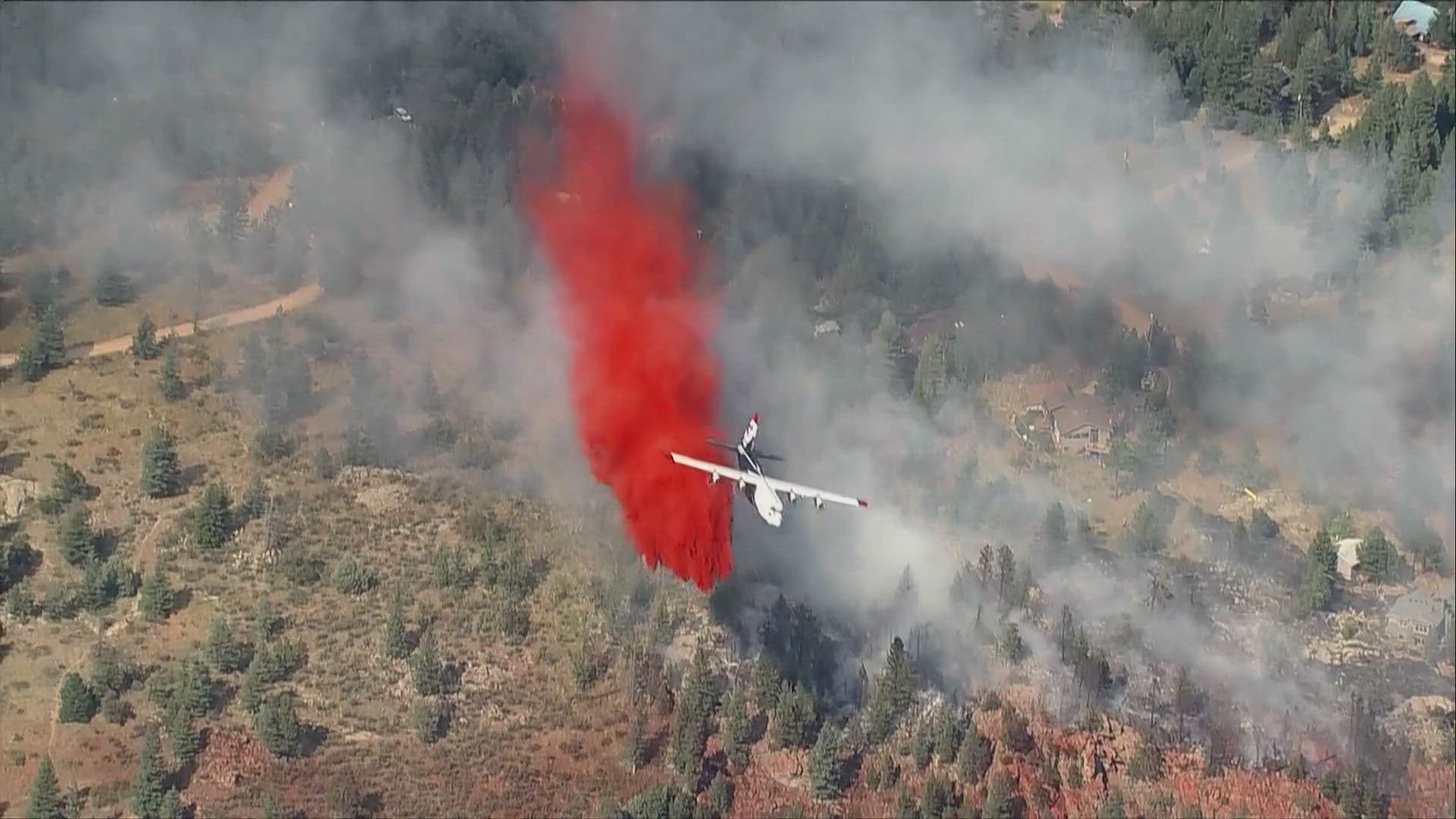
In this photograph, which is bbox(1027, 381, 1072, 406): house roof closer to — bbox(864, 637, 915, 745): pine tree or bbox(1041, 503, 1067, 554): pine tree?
bbox(1041, 503, 1067, 554): pine tree

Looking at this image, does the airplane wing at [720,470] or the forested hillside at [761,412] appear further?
the forested hillside at [761,412]

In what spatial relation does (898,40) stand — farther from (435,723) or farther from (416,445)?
(435,723)

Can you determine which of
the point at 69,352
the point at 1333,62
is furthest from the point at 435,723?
the point at 1333,62

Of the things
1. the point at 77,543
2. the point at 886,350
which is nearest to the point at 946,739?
the point at 886,350

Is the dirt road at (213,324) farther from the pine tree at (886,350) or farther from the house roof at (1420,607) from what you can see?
the house roof at (1420,607)

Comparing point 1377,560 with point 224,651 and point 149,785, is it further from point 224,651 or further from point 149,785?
point 149,785

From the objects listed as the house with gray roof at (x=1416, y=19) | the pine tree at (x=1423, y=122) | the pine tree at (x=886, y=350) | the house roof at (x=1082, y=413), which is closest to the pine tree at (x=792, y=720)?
the pine tree at (x=886, y=350)
